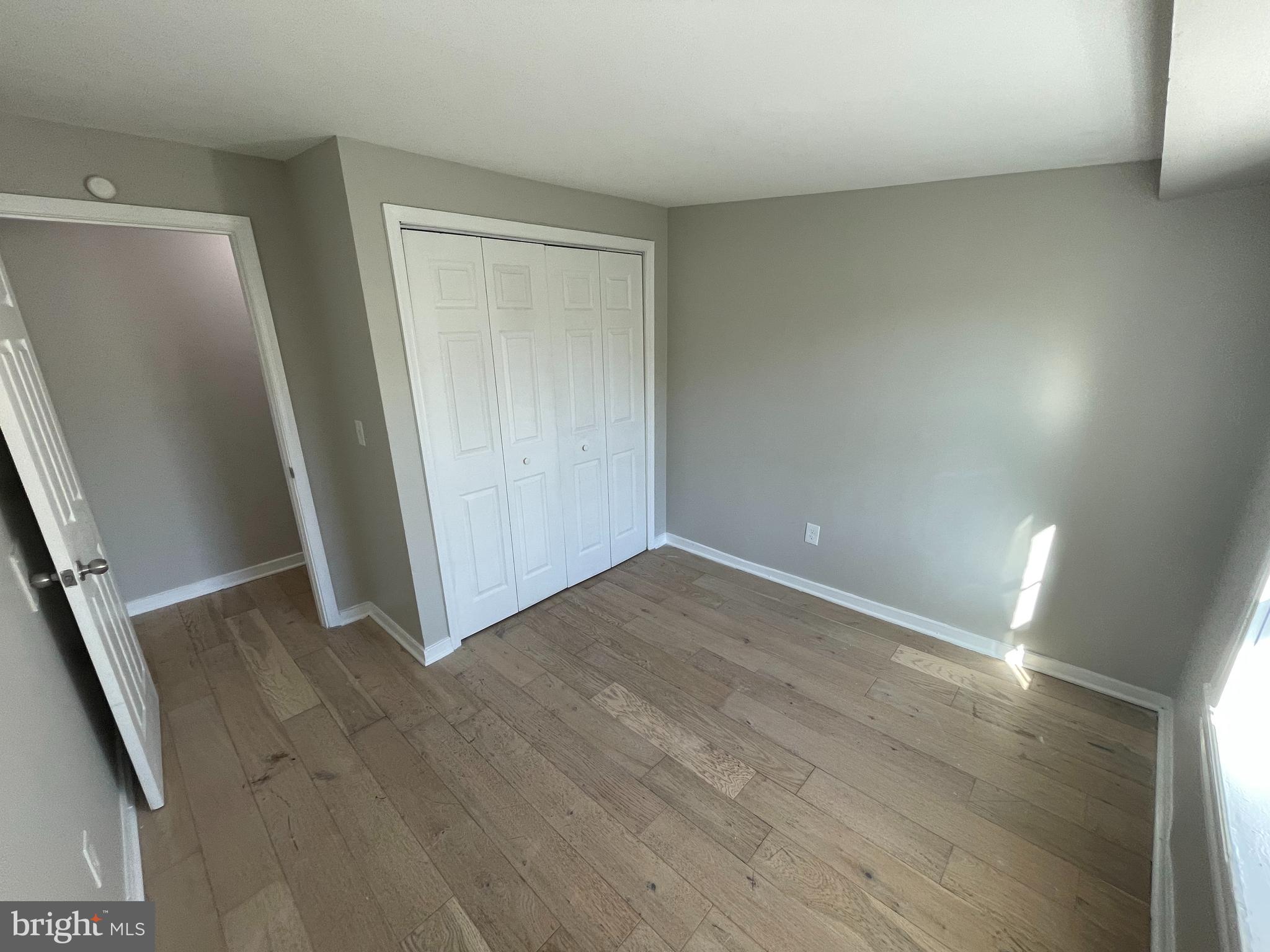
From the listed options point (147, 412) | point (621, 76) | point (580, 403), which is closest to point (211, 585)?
point (147, 412)

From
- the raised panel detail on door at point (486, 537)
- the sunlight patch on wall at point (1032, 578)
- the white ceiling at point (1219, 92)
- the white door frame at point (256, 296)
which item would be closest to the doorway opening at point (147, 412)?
the white door frame at point (256, 296)

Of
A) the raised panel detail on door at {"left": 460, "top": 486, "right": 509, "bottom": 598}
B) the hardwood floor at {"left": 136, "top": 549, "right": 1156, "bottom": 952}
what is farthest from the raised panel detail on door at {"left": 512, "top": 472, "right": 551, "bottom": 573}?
the hardwood floor at {"left": 136, "top": 549, "right": 1156, "bottom": 952}

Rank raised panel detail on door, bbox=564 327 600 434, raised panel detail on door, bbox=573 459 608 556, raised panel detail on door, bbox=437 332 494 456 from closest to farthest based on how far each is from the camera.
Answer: raised panel detail on door, bbox=437 332 494 456
raised panel detail on door, bbox=564 327 600 434
raised panel detail on door, bbox=573 459 608 556

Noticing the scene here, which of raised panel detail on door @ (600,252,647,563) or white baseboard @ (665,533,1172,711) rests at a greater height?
raised panel detail on door @ (600,252,647,563)

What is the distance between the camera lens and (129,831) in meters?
1.64

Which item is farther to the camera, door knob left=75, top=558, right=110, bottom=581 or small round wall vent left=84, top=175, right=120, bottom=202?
small round wall vent left=84, top=175, right=120, bottom=202

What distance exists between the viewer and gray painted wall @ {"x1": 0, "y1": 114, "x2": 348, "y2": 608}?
1635 mm

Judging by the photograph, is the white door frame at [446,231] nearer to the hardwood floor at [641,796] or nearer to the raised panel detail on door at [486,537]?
the raised panel detail on door at [486,537]

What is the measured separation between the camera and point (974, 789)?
5.93 ft

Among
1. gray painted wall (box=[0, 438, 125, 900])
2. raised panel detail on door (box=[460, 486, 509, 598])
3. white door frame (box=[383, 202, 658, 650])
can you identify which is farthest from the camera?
raised panel detail on door (box=[460, 486, 509, 598])

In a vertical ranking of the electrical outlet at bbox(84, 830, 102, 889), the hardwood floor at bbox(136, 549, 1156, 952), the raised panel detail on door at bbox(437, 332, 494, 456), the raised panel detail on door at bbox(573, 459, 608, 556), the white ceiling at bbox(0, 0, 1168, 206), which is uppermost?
the white ceiling at bbox(0, 0, 1168, 206)

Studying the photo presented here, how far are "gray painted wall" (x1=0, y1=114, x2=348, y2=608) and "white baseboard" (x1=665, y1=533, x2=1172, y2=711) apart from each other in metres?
2.34

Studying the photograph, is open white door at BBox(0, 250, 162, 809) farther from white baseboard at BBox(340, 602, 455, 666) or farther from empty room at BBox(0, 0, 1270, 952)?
white baseboard at BBox(340, 602, 455, 666)

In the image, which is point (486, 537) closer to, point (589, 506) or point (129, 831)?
point (589, 506)
